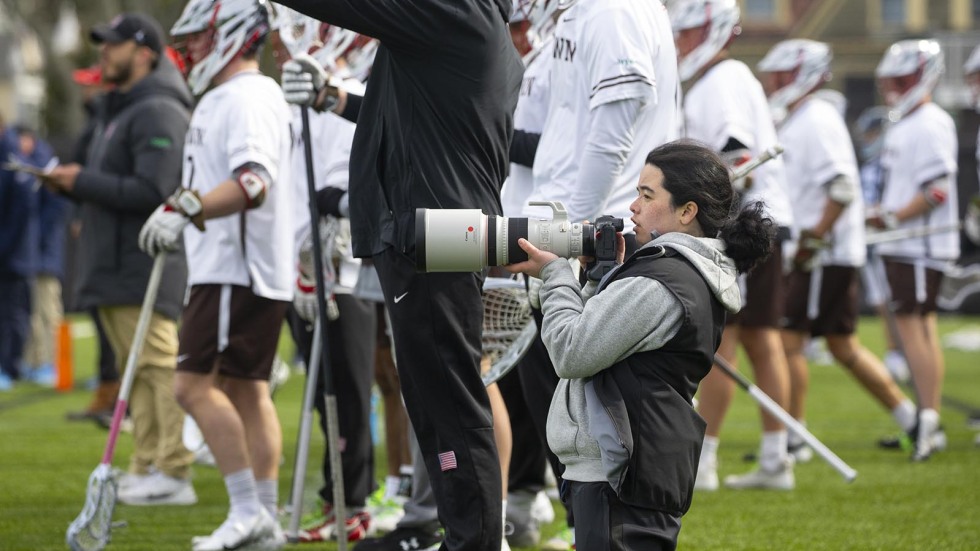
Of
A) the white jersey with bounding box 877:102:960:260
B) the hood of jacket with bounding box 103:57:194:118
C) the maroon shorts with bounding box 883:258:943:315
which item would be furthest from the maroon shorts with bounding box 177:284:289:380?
the white jersey with bounding box 877:102:960:260

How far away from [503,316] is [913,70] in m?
5.38

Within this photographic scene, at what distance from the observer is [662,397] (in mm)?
3750

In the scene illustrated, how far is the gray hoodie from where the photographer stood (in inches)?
145

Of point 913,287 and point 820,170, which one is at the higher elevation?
point 820,170

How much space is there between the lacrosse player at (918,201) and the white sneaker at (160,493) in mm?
4631

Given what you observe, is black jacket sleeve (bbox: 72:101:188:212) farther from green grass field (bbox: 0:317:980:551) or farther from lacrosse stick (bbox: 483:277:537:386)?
lacrosse stick (bbox: 483:277:537:386)

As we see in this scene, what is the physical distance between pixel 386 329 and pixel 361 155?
99.3 inches

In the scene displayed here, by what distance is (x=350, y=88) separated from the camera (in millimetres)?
5242


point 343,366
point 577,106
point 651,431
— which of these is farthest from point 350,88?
point 651,431

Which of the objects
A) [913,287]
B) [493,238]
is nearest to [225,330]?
[493,238]

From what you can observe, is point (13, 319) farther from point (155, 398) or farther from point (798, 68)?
point (798, 68)

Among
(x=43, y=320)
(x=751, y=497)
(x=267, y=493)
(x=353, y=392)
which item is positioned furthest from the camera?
(x=43, y=320)

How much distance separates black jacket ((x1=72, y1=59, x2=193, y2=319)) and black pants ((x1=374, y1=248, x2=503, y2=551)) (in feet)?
10.6

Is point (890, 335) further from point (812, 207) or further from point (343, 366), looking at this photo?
point (343, 366)
